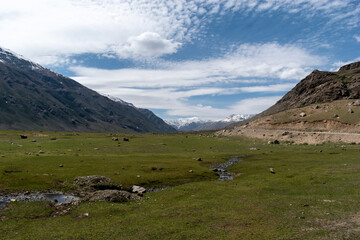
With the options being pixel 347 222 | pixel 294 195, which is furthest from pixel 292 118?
pixel 347 222

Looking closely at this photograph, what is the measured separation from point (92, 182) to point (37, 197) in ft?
30.2

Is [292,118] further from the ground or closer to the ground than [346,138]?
further from the ground

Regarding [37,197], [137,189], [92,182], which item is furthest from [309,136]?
[37,197]

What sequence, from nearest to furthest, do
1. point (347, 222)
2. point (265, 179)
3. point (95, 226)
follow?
point (347, 222) → point (95, 226) → point (265, 179)

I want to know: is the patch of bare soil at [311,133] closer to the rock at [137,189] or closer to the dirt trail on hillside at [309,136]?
the dirt trail on hillside at [309,136]

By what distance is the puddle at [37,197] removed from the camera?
36100mm

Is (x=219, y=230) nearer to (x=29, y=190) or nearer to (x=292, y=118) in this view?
(x=29, y=190)

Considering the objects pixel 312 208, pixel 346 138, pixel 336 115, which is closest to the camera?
pixel 312 208

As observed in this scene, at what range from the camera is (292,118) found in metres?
160

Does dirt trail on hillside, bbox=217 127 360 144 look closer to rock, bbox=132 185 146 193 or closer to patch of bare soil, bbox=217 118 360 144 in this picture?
patch of bare soil, bbox=217 118 360 144

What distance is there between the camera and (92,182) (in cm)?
4469

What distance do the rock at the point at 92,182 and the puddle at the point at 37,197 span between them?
12.2 feet

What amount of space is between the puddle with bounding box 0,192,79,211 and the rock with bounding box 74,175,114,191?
3722 millimetres

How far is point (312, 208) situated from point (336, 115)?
129079mm
